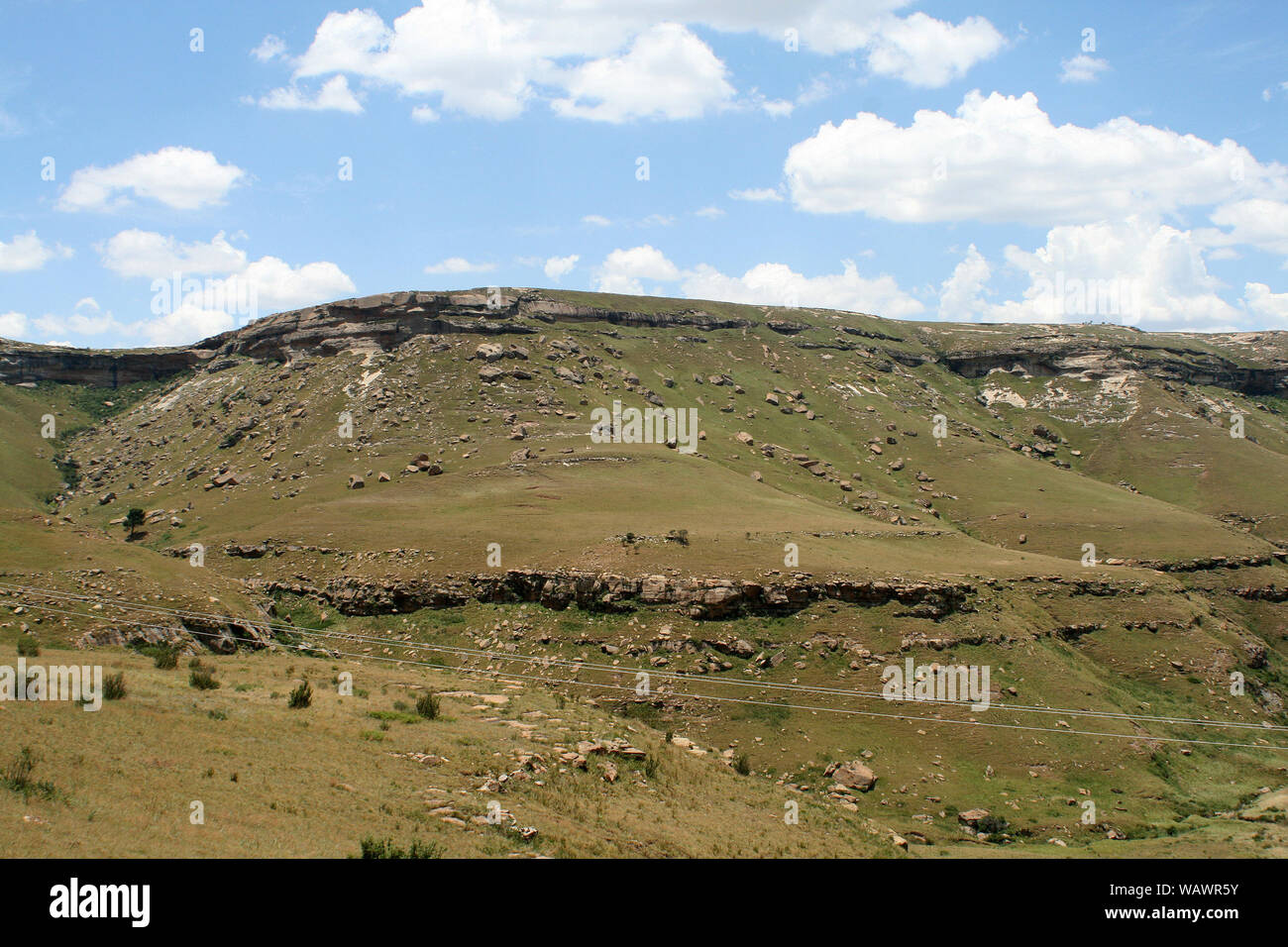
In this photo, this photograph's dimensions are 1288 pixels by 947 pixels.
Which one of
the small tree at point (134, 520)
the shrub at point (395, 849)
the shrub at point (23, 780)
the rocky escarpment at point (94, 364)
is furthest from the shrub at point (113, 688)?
the rocky escarpment at point (94, 364)

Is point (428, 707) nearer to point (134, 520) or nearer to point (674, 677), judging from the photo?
point (674, 677)

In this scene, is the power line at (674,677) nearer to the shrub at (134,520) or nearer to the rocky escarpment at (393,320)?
the shrub at (134,520)

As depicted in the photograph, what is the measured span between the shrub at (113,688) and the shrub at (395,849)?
1120 centimetres

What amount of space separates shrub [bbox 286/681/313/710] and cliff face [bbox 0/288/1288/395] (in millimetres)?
94701

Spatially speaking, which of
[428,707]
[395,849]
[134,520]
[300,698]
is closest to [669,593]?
[428,707]

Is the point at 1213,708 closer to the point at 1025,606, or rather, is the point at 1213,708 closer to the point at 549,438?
the point at 1025,606

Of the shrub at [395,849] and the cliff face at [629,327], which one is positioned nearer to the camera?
the shrub at [395,849]

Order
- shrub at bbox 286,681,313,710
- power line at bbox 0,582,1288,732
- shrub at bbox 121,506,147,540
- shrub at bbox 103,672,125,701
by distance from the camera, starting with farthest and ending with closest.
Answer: shrub at bbox 121,506,147,540
power line at bbox 0,582,1288,732
shrub at bbox 286,681,313,710
shrub at bbox 103,672,125,701

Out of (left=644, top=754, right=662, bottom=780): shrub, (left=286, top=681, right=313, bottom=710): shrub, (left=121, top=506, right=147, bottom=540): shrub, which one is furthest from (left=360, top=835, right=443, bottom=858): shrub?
(left=121, top=506, right=147, bottom=540): shrub

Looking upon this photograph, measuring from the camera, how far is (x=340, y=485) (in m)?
79.4

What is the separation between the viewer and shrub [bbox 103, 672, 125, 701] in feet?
74.0

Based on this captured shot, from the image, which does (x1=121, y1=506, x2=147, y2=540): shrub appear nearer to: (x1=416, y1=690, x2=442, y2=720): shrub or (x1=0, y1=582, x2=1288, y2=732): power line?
(x1=0, y1=582, x2=1288, y2=732): power line

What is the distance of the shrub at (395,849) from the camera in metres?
15.5
